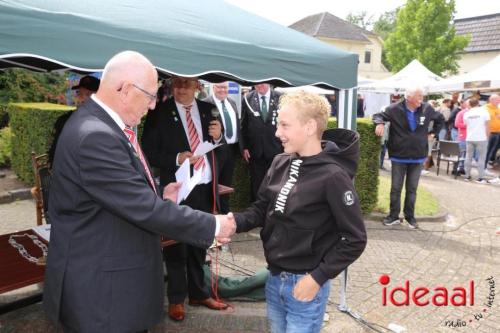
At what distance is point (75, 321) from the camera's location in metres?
1.99

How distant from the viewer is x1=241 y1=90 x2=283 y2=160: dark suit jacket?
5.80 m

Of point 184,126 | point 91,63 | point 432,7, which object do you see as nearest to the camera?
point 91,63

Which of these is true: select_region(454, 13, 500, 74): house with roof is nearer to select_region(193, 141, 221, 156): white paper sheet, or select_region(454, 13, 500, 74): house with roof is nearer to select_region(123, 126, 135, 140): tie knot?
select_region(193, 141, 221, 156): white paper sheet

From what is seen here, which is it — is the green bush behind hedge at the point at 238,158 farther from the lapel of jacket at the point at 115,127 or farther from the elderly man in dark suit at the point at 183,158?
the lapel of jacket at the point at 115,127

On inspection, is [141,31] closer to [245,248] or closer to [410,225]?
[245,248]

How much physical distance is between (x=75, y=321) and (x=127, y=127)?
930 millimetres

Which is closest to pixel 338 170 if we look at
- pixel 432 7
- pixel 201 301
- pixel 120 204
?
pixel 120 204

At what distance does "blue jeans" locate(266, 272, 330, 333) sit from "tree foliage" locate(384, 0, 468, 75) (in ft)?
97.0

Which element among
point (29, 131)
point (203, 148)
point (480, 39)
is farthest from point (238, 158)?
point (480, 39)

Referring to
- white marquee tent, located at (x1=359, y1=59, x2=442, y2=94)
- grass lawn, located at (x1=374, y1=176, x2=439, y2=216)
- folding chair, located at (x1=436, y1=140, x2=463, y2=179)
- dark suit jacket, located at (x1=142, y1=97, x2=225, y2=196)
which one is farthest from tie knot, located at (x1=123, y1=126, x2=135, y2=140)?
white marquee tent, located at (x1=359, y1=59, x2=442, y2=94)

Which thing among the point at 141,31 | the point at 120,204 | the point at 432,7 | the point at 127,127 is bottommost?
the point at 120,204

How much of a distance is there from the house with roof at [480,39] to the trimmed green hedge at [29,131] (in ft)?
118

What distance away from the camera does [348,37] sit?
4247 centimetres

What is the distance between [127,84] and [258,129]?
394 centimetres
